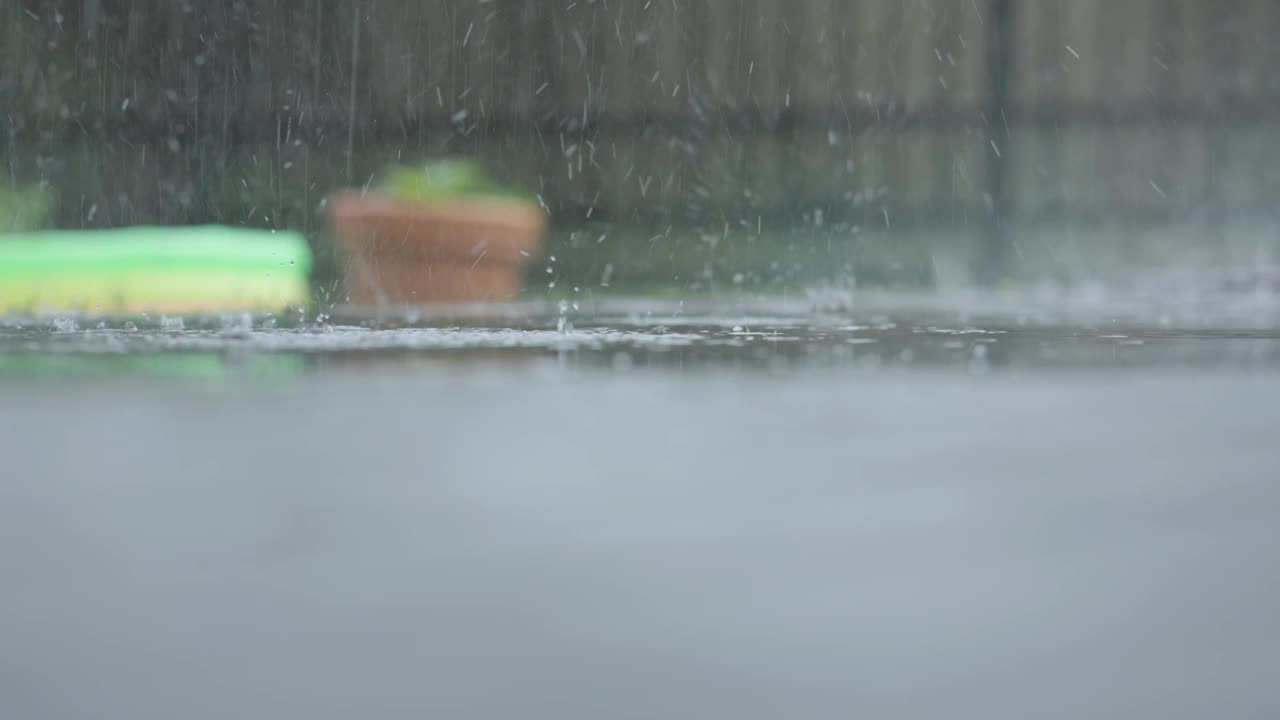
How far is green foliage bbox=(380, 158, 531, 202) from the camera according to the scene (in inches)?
140

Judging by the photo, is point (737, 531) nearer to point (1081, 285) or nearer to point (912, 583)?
point (912, 583)

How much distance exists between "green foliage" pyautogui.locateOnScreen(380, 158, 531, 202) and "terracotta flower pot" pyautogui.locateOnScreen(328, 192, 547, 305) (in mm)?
60

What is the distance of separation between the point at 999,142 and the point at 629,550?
382 cm

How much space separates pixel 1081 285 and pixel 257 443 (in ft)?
10.9

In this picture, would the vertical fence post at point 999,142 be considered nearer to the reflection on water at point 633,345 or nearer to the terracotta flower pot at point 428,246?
the terracotta flower pot at point 428,246

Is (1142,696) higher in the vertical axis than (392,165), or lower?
lower

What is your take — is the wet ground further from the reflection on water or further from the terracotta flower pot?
the terracotta flower pot

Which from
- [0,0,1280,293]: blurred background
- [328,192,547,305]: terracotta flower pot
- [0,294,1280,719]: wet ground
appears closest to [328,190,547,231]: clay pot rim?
[328,192,547,305]: terracotta flower pot

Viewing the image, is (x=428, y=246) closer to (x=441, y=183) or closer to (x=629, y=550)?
(x=441, y=183)

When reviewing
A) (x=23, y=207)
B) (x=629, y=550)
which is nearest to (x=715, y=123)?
(x=23, y=207)

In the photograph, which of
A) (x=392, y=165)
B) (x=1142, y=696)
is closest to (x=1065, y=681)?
(x=1142, y=696)

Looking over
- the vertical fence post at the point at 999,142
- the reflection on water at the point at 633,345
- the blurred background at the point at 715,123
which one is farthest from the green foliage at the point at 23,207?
the vertical fence post at the point at 999,142

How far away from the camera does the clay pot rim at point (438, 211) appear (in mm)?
3445

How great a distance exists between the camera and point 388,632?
0.40 metres
